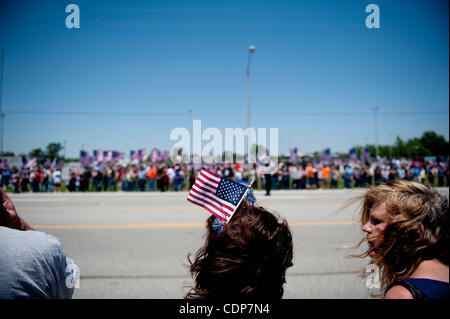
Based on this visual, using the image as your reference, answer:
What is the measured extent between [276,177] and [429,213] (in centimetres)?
1685

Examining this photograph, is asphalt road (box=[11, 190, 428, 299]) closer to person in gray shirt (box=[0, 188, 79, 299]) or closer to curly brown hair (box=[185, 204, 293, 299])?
curly brown hair (box=[185, 204, 293, 299])

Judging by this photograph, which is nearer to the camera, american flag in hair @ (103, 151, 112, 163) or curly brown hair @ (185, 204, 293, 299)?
curly brown hair @ (185, 204, 293, 299)

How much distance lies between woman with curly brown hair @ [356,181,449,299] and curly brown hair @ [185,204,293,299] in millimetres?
506

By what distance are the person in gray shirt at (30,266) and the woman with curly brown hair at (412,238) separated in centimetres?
166

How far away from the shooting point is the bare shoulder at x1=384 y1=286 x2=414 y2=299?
1171mm

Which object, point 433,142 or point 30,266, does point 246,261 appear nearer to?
point 30,266

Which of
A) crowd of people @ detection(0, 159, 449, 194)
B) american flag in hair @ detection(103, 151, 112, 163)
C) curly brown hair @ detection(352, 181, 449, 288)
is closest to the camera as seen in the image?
curly brown hair @ detection(352, 181, 449, 288)

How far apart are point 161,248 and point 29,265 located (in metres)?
4.45

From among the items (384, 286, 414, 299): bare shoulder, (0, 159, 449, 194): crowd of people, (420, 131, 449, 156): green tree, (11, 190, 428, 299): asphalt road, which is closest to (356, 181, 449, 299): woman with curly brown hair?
(384, 286, 414, 299): bare shoulder

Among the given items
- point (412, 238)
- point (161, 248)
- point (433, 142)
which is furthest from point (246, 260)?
point (433, 142)

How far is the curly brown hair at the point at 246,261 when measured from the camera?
124cm

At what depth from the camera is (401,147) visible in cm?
9356

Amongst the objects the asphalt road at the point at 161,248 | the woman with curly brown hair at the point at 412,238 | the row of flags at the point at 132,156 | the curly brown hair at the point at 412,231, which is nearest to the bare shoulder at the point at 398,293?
the woman with curly brown hair at the point at 412,238
